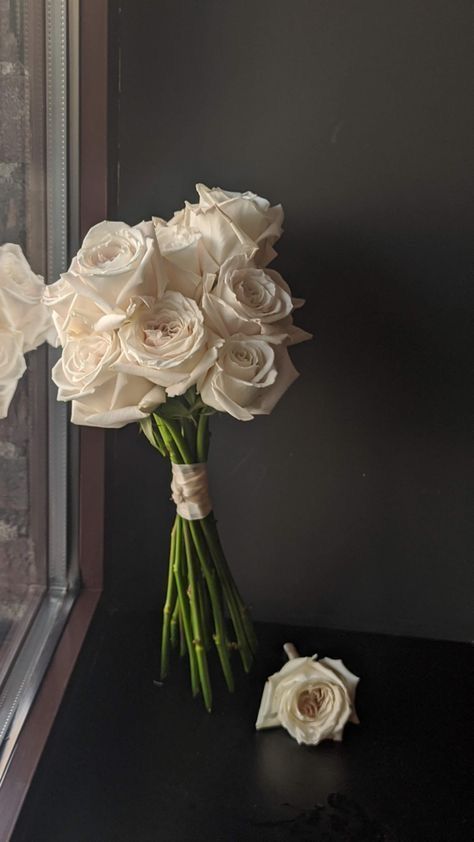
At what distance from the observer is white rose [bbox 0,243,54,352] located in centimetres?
80

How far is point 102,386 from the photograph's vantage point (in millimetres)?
766

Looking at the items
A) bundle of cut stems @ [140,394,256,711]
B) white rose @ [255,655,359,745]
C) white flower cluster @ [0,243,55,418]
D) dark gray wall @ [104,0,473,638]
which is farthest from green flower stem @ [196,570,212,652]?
white flower cluster @ [0,243,55,418]

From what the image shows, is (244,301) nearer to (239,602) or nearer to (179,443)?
(179,443)

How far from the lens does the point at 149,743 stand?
919 mm

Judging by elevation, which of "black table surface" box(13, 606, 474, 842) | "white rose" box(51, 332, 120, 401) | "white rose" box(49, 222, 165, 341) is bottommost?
"black table surface" box(13, 606, 474, 842)

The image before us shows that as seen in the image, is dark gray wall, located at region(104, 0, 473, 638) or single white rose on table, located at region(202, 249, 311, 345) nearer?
single white rose on table, located at region(202, 249, 311, 345)

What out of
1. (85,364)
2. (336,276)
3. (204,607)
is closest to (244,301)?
(85,364)

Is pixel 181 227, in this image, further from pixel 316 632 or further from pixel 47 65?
pixel 316 632

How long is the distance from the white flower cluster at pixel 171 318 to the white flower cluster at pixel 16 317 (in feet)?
0.13

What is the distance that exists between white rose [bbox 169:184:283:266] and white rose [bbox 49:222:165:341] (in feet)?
0.21

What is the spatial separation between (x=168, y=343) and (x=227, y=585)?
35cm

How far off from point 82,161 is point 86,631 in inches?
26.5

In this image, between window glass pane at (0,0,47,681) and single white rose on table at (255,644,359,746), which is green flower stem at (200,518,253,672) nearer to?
single white rose on table at (255,644,359,746)

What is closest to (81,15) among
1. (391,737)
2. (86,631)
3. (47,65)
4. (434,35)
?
(47,65)
